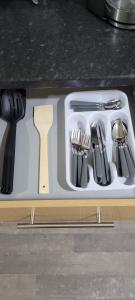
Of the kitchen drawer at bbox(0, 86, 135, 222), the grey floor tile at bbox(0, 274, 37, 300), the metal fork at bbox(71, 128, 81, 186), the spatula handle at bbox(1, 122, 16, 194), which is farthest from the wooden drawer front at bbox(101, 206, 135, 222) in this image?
the grey floor tile at bbox(0, 274, 37, 300)

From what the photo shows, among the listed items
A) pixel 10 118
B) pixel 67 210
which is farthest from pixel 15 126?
pixel 67 210

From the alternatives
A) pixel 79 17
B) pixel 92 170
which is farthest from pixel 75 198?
pixel 79 17

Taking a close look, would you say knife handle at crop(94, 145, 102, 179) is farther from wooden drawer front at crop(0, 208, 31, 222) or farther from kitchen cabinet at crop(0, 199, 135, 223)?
wooden drawer front at crop(0, 208, 31, 222)

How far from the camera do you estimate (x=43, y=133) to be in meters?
0.77

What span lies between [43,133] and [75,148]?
9 cm

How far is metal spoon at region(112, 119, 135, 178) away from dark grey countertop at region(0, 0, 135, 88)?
0.48 ft

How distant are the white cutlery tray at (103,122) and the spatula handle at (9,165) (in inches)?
5.1

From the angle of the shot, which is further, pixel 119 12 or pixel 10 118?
pixel 10 118

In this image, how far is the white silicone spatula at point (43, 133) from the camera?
71 centimetres

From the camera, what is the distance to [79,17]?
746mm

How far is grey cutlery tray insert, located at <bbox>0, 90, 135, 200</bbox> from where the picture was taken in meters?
0.71

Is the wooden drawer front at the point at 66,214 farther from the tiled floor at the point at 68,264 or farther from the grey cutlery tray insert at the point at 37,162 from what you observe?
the tiled floor at the point at 68,264

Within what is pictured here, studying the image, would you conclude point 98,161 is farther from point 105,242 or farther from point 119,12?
point 105,242

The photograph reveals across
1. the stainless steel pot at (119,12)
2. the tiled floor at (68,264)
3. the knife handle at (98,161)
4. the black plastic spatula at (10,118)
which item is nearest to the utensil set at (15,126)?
the black plastic spatula at (10,118)
